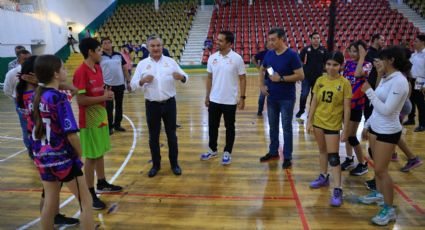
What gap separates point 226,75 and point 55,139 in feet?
7.29

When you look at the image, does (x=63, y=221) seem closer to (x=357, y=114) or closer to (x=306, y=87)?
(x=357, y=114)

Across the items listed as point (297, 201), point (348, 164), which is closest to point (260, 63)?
point (348, 164)

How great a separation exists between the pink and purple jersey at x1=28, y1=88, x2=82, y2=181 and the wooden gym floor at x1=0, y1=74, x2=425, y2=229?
889 millimetres

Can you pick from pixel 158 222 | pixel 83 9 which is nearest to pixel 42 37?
pixel 83 9

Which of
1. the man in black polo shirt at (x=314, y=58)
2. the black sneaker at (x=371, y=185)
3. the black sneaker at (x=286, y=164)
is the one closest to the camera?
the black sneaker at (x=371, y=185)

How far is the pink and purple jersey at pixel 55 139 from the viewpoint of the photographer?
1979 millimetres

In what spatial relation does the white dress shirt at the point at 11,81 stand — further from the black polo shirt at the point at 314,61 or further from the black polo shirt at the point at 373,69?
the black polo shirt at the point at 314,61

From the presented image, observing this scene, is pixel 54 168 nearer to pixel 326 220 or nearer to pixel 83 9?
pixel 326 220

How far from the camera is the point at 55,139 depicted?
2049 millimetres

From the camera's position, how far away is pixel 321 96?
10.1ft

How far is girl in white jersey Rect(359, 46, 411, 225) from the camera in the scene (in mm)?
2383

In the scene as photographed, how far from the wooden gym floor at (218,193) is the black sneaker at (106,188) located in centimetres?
9

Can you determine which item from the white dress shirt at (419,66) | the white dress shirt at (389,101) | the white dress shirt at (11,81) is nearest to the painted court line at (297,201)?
the white dress shirt at (389,101)

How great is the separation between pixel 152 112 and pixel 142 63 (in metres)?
0.56
